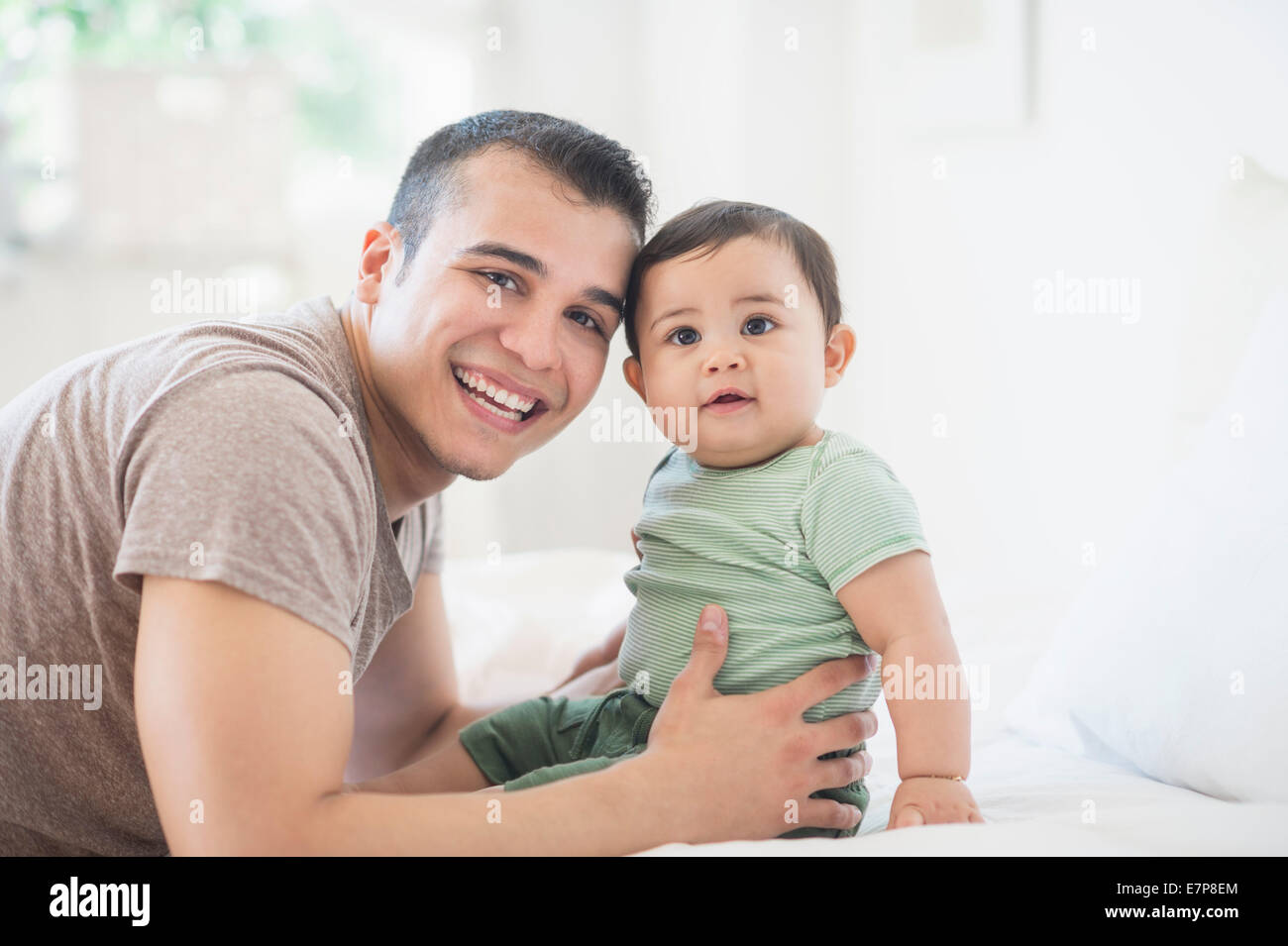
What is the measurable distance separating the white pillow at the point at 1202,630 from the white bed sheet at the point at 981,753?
4 cm

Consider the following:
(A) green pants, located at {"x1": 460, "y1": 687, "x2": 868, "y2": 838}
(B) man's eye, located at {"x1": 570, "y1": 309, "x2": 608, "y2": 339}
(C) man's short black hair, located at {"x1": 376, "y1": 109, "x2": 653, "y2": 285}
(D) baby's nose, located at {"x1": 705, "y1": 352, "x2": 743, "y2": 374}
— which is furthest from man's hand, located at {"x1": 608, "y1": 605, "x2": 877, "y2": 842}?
(C) man's short black hair, located at {"x1": 376, "y1": 109, "x2": 653, "y2": 285}

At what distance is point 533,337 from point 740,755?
21.4 inches

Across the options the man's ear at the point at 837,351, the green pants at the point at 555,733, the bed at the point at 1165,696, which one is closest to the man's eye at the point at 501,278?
the man's ear at the point at 837,351

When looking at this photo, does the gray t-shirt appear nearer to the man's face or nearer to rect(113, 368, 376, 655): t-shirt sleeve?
rect(113, 368, 376, 655): t-shirt sleeve

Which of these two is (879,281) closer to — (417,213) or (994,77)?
(994,77)

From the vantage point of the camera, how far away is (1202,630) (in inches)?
45.9

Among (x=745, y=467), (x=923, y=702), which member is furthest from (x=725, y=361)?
(x=923, y=702)

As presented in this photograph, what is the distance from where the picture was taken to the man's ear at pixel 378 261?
1362mm

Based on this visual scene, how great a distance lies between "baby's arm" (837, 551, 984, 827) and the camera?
1.03 metres

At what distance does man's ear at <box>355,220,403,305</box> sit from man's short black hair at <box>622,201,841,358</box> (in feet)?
1.01

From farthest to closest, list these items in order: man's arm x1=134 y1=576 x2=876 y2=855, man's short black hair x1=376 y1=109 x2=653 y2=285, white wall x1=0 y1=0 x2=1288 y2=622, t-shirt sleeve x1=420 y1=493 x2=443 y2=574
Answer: white wall x1=0 y1=0 x2=1288 y2=622
t-shirt sleeve x1=420 y1=493 x2=443 y2=574
man's short black hair x1=376 y1=109 x2=653 y2=285
man's arm x1=134 y1=576 x2=876 y2=855
